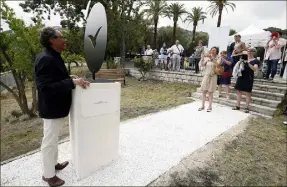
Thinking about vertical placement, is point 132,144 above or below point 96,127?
below

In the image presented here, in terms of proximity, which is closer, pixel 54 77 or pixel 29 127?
pixel 54 77

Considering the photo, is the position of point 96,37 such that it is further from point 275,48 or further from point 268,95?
point 275,48

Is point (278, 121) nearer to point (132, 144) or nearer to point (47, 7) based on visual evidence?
point (132, 144)

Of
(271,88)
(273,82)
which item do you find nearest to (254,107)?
(271,88)

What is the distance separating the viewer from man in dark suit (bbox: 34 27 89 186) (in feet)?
7.25

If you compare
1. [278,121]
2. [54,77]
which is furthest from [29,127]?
[278,121]

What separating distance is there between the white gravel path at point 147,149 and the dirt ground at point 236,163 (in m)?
0.18

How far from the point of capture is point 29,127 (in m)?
4.88

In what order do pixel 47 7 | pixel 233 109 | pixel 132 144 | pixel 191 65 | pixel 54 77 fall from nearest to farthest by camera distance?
pixel 54 77 < pixel 132 144 < pixel 233 109 < pixel 191 65 < pixel 47 7

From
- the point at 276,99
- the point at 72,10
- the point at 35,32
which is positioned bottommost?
the point at 276,99

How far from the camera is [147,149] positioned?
352 cm

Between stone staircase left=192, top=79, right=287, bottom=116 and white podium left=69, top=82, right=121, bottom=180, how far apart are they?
4.88m

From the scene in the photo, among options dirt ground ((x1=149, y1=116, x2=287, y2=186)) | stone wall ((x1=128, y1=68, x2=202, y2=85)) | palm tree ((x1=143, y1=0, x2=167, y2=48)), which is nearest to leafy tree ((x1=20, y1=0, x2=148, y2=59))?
stone wall ((x1=128, y1=68, x2=202, y2=85))

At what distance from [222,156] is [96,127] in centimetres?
211
